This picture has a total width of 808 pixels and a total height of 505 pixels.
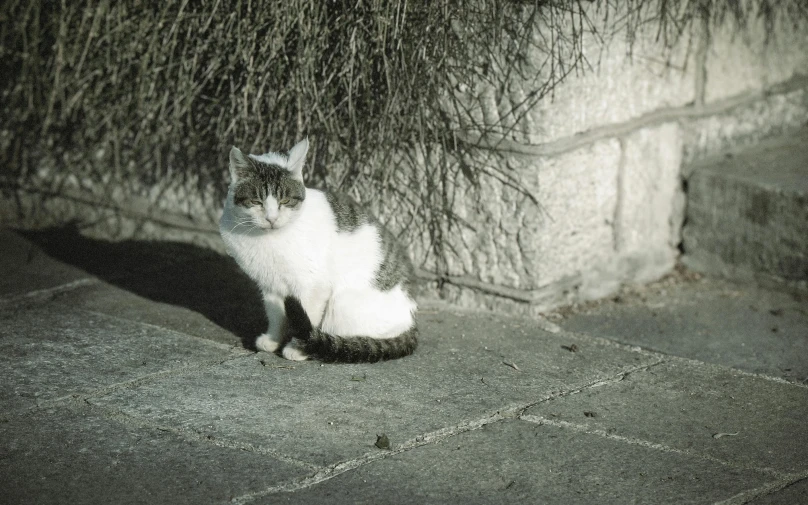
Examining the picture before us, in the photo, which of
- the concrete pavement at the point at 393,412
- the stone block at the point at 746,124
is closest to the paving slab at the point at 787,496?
the concrete pavement at the point at 393,412

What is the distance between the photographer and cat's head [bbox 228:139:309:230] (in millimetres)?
3180

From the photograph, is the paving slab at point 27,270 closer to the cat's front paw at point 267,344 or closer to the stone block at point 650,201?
the cat's front paw at point 267,344

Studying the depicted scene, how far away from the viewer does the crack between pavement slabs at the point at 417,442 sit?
247 cm

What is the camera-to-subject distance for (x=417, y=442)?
2.78 metres

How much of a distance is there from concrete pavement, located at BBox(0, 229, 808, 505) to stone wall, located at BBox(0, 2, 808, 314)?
0.19m

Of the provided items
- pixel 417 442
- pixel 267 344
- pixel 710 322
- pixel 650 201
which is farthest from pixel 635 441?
pixel 650 201

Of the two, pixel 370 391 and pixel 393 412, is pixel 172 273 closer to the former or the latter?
pixel 370 391

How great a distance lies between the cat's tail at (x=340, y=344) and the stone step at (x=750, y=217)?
155 centimetres

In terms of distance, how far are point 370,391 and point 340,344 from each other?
0.68ft

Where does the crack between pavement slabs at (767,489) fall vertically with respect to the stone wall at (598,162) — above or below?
below

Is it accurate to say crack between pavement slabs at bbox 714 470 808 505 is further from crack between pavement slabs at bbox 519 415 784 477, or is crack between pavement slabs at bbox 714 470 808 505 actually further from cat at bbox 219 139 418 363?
cat at bbox 219 139 418 363

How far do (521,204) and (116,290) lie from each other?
68.0 inches

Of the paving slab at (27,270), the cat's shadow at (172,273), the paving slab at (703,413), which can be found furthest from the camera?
the paving slab at (27,270)

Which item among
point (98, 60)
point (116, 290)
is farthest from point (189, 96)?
point (116, 290)
